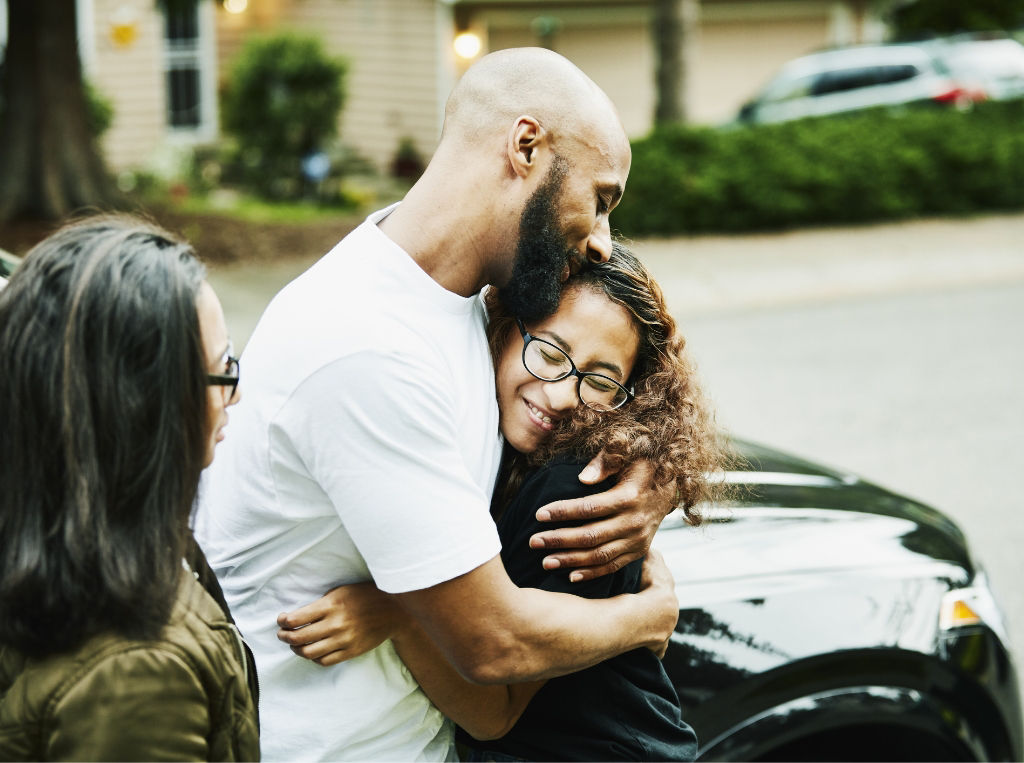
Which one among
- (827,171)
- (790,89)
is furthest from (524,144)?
(790,89)

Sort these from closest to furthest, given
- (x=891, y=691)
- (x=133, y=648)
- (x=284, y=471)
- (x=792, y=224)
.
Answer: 1. (x=133, y=648)
2. (x=284, y=471)
3. (x=891, y=691)
4. (x=792, y=224)

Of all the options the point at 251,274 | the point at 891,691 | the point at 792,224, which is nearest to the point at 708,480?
the point at 891,691

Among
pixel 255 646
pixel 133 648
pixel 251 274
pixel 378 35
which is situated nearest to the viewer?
pixel 133 648

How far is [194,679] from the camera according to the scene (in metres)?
1.51

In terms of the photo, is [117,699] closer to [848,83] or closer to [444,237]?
[444,237]

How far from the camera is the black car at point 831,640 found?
8.48ft

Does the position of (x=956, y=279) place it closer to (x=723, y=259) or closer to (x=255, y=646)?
(x=723, y=259)

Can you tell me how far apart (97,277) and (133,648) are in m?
0.50

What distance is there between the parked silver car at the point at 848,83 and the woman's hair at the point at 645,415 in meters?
15.2

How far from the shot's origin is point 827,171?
14148 millimetres

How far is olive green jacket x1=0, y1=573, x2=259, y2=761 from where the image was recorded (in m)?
1.44

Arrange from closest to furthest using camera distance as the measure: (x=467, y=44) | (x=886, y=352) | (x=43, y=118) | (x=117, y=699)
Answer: (x=117, y=699) → (x=886, y=352) → (x=43, y=118) → (x=467, y=44)

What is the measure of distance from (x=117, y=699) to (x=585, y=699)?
95cm

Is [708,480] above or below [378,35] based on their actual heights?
below
